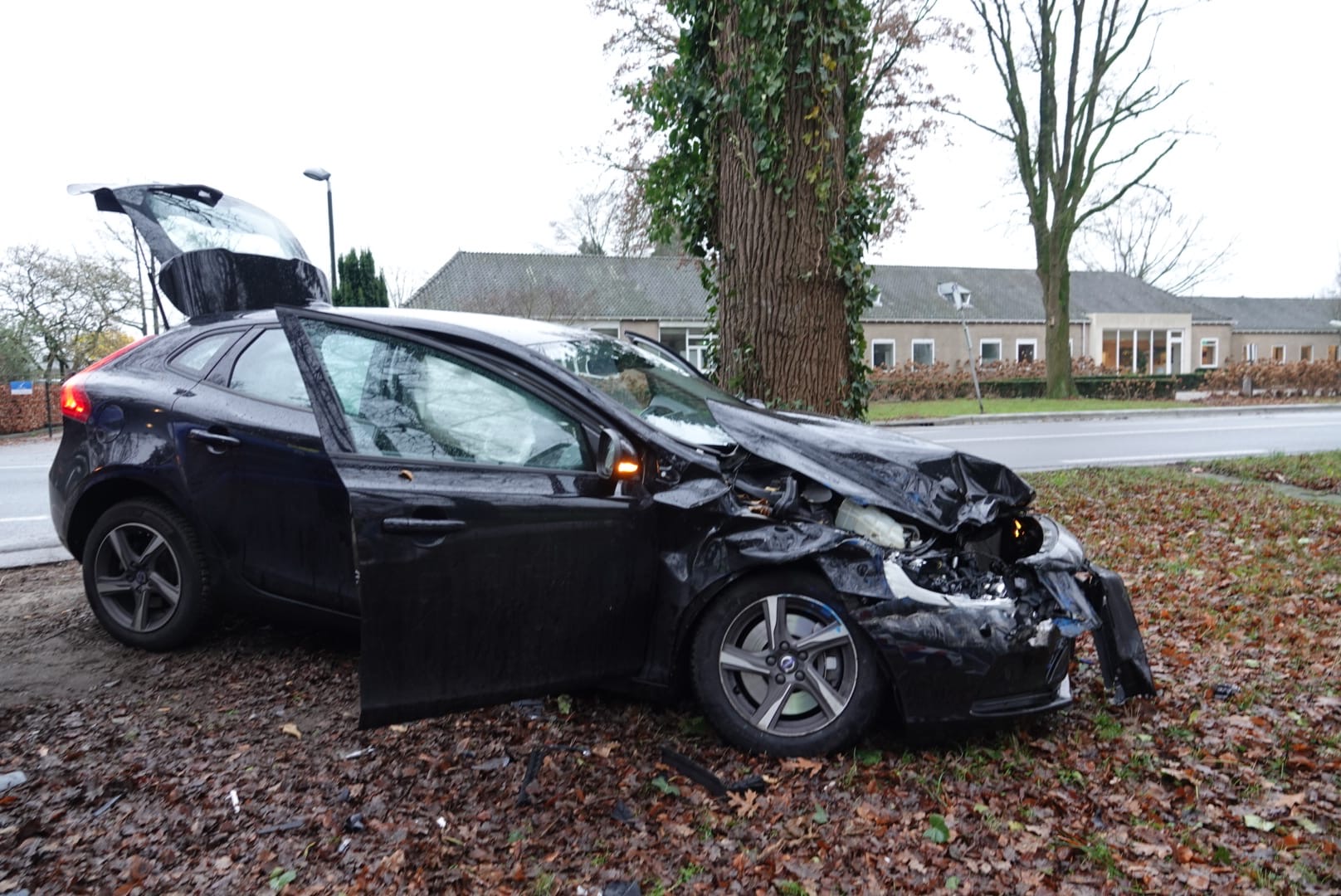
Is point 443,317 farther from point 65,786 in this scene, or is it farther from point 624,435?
point 65,786

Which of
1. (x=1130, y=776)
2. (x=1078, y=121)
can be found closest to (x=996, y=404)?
(x=1078, y=121)

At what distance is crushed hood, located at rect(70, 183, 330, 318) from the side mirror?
8.24 feet

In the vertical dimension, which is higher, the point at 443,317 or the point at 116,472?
the point at 443,317

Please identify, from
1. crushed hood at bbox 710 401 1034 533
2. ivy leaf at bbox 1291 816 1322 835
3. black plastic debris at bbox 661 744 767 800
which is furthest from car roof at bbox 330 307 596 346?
ivy leaf at bbox 1291 816 1322 835

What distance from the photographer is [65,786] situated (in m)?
3.37

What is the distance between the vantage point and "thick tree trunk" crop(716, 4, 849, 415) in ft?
19.9

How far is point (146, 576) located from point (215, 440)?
32.6 inches

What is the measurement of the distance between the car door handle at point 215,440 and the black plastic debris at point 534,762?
6.56 feet

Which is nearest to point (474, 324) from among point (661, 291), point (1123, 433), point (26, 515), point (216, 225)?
point (216, 225)

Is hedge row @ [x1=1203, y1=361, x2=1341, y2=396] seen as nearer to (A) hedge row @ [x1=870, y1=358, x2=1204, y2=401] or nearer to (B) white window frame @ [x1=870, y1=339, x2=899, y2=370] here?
(A) hedge row @ [x1=870, y1=358, x2=1204, y2=401]

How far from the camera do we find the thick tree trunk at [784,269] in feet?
19.9

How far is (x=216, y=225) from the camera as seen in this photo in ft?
17.9

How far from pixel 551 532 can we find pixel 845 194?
12.7ft

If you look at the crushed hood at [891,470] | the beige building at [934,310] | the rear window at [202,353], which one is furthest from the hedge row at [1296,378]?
the rear window at [202,353]
